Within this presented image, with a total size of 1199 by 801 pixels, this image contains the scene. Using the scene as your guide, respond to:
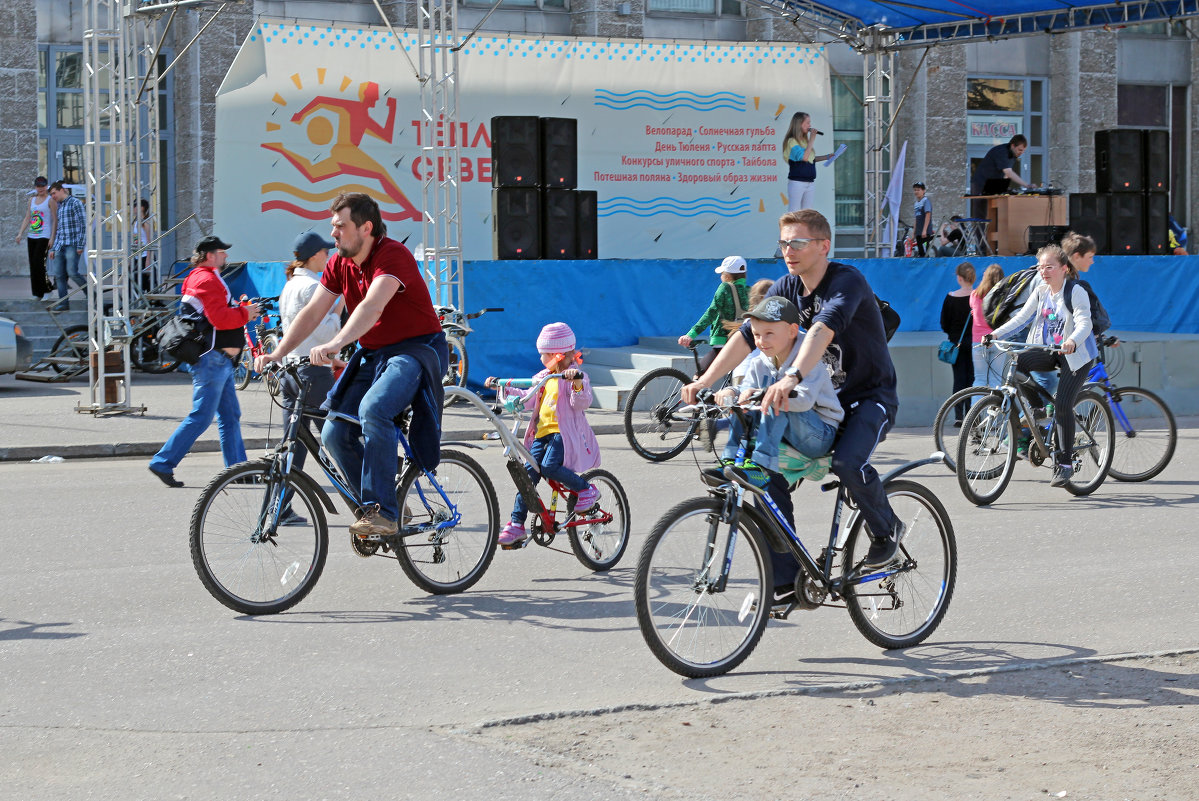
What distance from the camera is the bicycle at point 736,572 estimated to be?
5906 mm

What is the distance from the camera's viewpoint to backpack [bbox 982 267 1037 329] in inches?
452

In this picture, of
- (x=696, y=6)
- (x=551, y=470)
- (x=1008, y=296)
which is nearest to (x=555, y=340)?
(x=551, y=470)

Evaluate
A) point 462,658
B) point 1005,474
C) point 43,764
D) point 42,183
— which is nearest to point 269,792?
point 43,764

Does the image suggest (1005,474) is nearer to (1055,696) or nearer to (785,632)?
(785,632)

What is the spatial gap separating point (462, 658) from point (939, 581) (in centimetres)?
209

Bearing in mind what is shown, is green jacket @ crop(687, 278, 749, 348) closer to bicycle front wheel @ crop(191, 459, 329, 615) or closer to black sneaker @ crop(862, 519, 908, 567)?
bicycle front wheel @ crop(191, 459, 329, 615)

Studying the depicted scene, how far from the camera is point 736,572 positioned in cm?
606

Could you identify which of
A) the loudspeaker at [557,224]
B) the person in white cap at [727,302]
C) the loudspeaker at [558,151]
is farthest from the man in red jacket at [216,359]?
the loudspeaker at [558,151]

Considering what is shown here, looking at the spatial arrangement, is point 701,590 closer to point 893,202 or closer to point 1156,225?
point 1156,225

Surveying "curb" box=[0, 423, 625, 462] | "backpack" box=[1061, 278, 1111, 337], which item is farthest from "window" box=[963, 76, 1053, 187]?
"backpack" box=[1061, 278, 1111, 337]

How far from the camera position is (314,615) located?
7.34 metres

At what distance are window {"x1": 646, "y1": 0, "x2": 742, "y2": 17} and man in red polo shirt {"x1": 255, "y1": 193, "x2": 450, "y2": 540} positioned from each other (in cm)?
2548

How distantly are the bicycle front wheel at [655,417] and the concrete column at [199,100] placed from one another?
15853 mm

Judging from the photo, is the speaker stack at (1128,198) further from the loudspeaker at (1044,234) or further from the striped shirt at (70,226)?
the striped shirt at (70,226)
